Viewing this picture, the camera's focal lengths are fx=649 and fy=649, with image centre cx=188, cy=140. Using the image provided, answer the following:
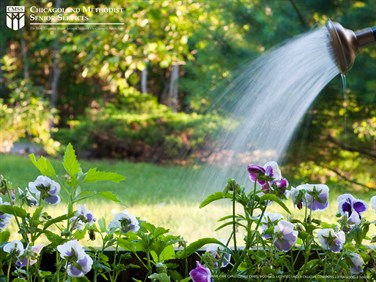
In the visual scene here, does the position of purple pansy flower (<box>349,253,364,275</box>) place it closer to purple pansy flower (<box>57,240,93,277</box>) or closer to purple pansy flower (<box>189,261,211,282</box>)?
purple pansy flower (<box>189,261,211,282</box>)

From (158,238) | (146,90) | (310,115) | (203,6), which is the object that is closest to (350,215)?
(158,238)

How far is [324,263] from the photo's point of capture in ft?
2.19

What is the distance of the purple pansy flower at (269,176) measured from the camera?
0.66 m

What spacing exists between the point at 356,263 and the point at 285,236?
0.25 ft

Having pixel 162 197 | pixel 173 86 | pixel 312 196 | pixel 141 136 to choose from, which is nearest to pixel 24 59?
pixel 173 86

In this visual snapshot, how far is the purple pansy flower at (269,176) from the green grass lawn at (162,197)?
0.97m

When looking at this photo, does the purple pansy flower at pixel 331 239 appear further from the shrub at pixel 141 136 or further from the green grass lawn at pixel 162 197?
the shrub at pixel 141 136

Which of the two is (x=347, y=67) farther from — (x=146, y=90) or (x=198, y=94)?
(x=146, y=90)

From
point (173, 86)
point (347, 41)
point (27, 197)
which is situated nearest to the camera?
point (27, 197)

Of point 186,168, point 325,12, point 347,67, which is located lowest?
point 186,168

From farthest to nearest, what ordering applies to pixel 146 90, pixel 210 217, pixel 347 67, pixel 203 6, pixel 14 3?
pixel 146 90
pixel 14 3
pixel 203 6
pixel 210 217
pixel 347 67

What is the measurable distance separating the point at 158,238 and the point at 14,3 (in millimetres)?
5270

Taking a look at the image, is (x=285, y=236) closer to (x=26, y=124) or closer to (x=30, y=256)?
(x=30, y=256)

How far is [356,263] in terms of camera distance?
0.64m
